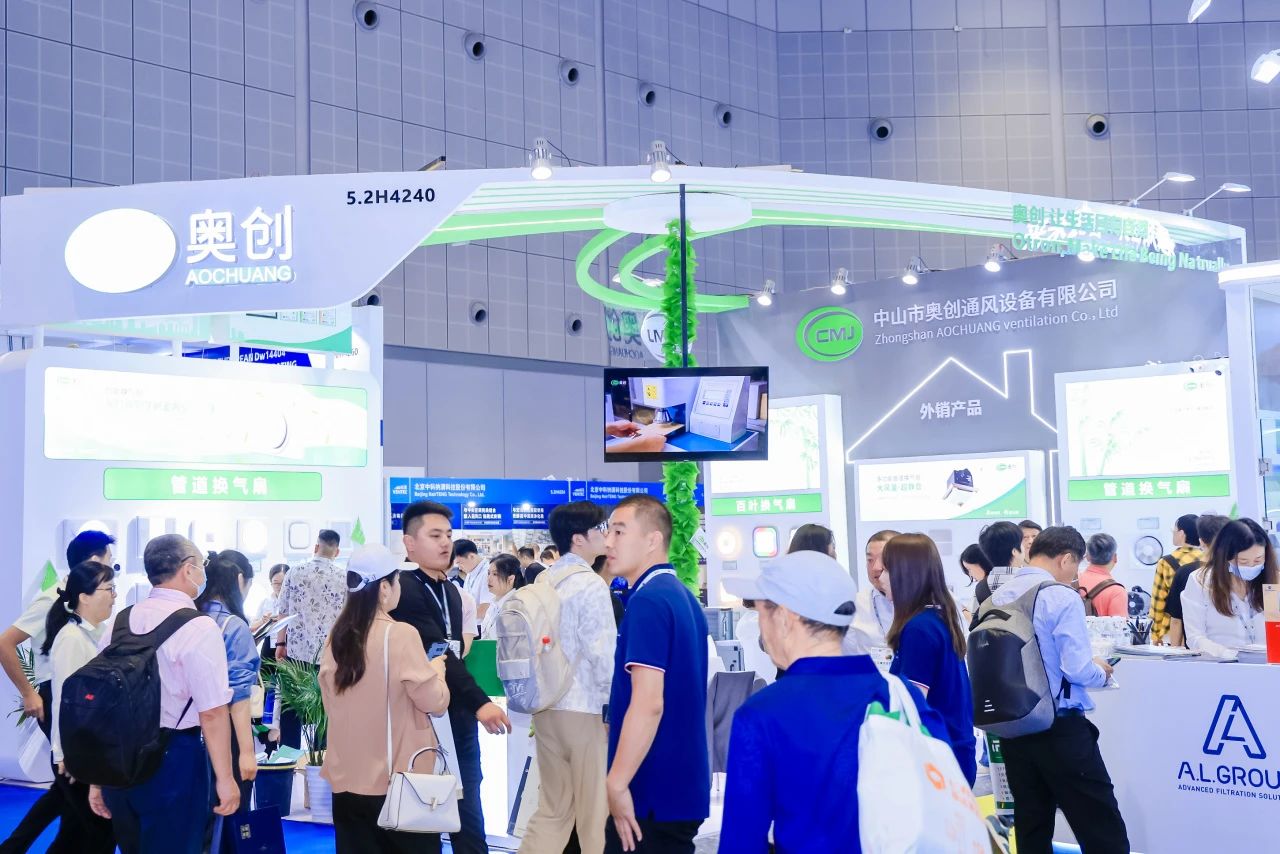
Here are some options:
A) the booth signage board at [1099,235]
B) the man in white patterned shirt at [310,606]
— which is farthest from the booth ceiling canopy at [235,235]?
the booth signage board at [1099,235]

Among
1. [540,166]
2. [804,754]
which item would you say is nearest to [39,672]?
[540,166]

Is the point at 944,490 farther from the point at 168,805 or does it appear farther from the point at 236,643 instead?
the point at 168,805

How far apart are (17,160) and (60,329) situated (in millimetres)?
5106

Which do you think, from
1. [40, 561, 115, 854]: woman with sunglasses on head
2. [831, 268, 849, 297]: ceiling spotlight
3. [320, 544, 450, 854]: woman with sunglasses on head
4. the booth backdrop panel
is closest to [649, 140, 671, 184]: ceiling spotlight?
[40, 561, 115, 854]: woman with sunglasses on head

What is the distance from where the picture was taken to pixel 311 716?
6090 millimetres

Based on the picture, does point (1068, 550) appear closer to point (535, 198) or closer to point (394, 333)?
point (535, 198)

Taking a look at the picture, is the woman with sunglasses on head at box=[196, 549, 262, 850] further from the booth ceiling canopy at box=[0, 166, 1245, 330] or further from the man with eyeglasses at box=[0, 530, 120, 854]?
the booth ceiling canopy at box=[0, 166, 1245, 330]

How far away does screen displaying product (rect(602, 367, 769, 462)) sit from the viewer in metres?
7.43

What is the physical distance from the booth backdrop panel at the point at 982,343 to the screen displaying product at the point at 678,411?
3.73 meters

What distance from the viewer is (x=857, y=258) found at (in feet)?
62.6

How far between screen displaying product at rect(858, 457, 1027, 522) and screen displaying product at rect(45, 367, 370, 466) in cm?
425

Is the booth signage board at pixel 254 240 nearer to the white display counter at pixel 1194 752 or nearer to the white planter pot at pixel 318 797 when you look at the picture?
the white planter pot at pixel 318 797

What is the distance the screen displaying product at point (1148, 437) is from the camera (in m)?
9.05

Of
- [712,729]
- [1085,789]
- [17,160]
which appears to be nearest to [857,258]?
[17,160]
